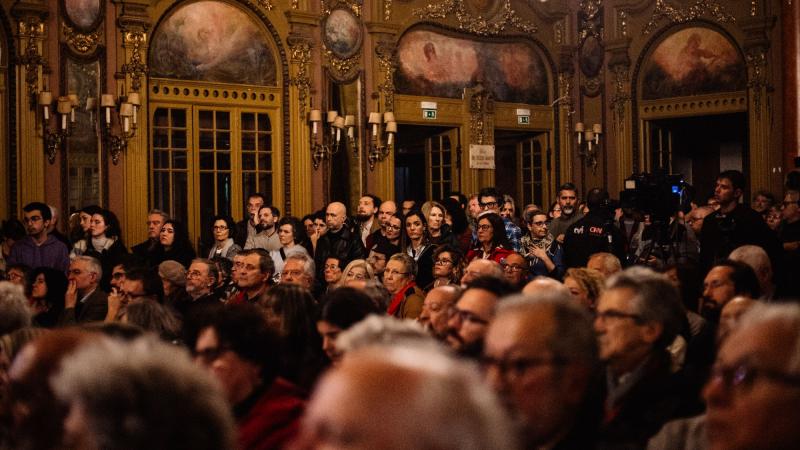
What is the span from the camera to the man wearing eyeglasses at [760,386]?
1832 millimetres

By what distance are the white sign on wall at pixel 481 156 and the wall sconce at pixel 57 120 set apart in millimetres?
6276

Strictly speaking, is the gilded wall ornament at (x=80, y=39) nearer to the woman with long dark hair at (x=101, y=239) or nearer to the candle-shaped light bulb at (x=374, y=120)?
the woman with long dark hair at (x=101, y=239)

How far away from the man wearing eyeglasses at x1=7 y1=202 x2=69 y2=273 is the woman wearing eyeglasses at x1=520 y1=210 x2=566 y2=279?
413cm

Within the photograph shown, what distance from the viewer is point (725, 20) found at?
15.1 metres

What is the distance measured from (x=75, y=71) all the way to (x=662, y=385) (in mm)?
9762

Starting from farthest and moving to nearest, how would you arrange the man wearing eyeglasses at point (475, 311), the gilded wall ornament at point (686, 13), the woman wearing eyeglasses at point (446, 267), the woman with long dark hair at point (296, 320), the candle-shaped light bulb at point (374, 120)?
1. the gilded wall ornament at point (686, 13)
2. the candle-shaped light bulb at point (374, 120)
3. the woman wearing eyeglasses at point (446, 267)
4. the woman with long dark hair at point (296, 320)
5. the man wearing eyeglasses at point (475, 311)

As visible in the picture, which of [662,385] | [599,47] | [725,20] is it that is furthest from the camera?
[599,47]

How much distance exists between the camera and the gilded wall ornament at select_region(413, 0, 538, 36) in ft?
48.1

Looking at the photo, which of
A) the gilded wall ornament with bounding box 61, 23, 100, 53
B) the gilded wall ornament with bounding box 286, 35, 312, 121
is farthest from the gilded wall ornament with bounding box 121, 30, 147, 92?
the gilded wall ornament with bounding box 286, 35, 312, 121

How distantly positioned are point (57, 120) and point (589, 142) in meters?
8.67

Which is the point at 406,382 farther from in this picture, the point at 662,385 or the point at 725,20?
the point at 725,20

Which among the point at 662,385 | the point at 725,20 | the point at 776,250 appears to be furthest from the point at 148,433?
the point at 725,20

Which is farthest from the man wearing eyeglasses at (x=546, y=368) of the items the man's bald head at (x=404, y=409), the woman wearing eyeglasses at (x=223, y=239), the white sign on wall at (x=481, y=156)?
the white sign on wall at (x=481, y=156)

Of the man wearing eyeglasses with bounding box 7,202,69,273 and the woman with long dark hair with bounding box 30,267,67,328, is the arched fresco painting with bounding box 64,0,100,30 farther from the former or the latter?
the woman with long dark hair with bounding box 30,267,67,328
